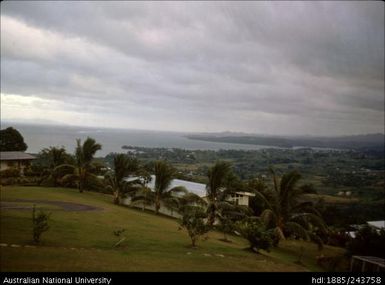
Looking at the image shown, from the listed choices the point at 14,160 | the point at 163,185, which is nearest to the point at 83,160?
the point at 163,185

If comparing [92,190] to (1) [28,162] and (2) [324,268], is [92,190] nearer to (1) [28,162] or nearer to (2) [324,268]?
(1) [28,162]

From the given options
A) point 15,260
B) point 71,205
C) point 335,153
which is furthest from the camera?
point 335,153

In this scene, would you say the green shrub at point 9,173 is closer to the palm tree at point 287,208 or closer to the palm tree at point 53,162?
the palm tree at point 53,162

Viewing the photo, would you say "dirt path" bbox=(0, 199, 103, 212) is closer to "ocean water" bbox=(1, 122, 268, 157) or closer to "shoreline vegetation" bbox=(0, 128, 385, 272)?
"shoreline vegetation" bbox=(0, 128, 385, 272)

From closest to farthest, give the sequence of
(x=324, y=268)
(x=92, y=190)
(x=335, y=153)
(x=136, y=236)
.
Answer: (x=136, y=236) < (x=324, y=268) < (x=92, y=190) < (x=335, y=153)

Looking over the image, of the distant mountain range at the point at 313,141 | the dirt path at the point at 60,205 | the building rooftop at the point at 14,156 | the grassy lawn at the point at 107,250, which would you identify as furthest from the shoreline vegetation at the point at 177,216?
the distant mountain range at the point at 313,141

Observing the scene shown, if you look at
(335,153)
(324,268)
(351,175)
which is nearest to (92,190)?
(324,268)
